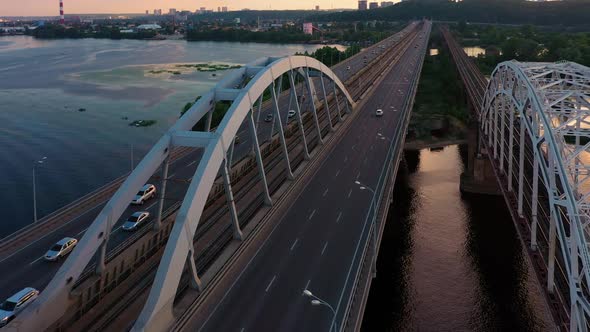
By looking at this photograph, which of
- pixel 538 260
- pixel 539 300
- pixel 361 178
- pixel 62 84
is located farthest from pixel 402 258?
pixel 62 84

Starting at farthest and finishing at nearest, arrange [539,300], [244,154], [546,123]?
1. [244,154]
2. [539,300]
3. [546,123]

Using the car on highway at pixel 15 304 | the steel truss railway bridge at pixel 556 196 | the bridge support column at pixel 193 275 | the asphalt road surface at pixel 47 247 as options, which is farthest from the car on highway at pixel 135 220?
the steel truss railway bridge at pixel 556 196

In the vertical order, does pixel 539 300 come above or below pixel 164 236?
below

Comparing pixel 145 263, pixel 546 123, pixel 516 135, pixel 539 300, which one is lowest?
pixel 539 300

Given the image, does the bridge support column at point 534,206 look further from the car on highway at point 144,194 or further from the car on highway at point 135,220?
the car on highway at point 144,194

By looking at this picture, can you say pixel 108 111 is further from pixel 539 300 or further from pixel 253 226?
pixel 539 300
